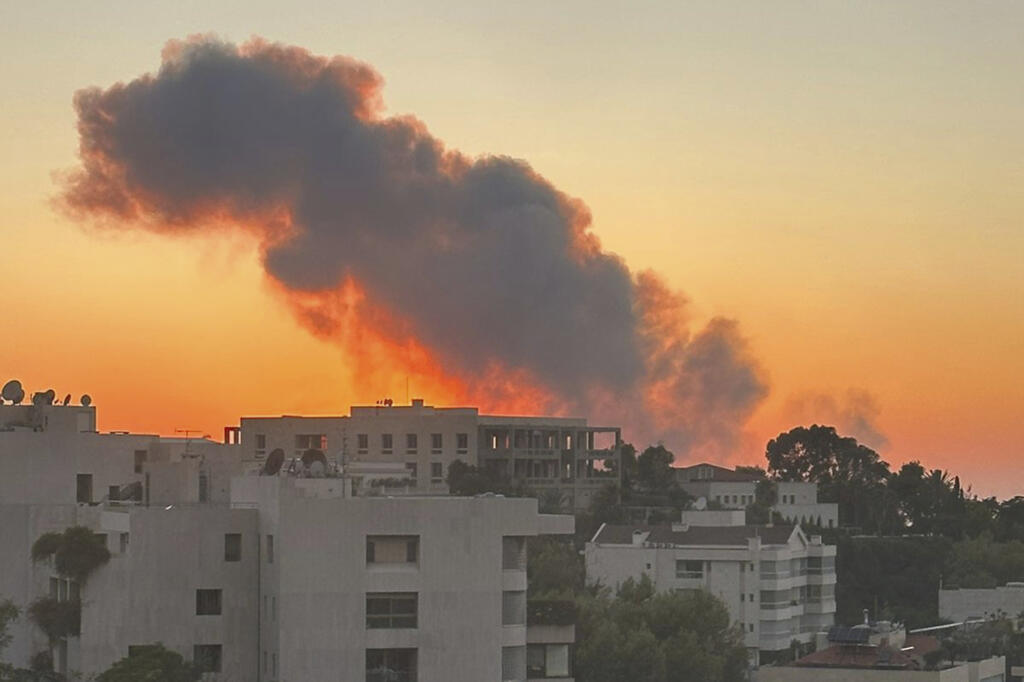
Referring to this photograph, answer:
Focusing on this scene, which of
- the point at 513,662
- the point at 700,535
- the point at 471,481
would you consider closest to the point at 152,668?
the point at 513,662

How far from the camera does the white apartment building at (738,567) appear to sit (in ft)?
425

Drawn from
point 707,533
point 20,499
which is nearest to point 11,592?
point 20,499

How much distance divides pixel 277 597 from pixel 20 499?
1770 centimetres

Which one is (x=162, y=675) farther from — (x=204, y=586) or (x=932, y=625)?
(x=932, y=625)

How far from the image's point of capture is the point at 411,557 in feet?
221

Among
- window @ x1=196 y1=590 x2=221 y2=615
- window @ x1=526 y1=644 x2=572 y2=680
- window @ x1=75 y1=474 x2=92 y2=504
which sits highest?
window @ x1=75 y1=474 x2=92 y2=504

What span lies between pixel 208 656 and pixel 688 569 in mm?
65654

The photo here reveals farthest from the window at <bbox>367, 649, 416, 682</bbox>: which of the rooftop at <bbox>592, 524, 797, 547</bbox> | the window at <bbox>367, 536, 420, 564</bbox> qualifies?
the rooftop at <bbox>592, 524, 797, 547</bbox>

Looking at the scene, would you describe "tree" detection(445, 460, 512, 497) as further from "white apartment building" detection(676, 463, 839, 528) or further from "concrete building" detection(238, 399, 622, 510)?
"white apartment building" detection(676, 463, 839, 528)

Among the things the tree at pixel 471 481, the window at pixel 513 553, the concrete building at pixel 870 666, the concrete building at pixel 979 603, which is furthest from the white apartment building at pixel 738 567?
the window at pixel 513 553

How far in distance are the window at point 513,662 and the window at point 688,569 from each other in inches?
2434

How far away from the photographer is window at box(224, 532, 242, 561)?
225ft

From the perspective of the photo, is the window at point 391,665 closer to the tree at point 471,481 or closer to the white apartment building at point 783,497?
the tree at point 471,481

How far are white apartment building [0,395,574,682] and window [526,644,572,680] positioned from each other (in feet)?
10.3
